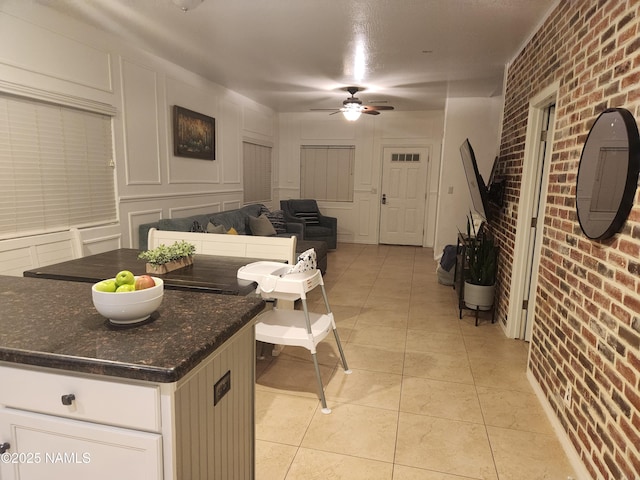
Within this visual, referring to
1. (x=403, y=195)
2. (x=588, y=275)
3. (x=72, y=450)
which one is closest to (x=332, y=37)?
(x=588, y=275)

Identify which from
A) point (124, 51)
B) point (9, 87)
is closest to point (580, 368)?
point (9, 87)

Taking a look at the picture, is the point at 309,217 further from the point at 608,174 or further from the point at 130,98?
the point at 608,174

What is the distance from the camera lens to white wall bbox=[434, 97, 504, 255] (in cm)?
594

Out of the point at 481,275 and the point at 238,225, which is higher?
the point at 238,225

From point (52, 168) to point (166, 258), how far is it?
1584 mm

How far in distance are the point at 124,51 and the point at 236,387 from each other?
352 cm

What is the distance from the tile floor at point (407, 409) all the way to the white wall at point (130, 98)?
2.14m

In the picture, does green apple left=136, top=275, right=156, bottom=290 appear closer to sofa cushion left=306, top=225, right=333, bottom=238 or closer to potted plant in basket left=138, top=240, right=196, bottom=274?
potted plant in basket left=138, top=240, right=196, bottom=274

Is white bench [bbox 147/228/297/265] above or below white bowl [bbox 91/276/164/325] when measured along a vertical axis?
below

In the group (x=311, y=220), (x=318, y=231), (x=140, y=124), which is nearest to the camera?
Answer: (x=140, y=124)

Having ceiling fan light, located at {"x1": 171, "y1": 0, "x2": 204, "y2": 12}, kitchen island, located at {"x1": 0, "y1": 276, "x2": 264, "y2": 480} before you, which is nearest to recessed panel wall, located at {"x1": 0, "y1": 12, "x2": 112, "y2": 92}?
→ ceiling fan light, located at {"x1": 171, "y1": 0, "x2": 204, "y2": 12}

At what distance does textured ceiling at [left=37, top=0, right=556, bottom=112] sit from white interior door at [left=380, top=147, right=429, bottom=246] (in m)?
2.28

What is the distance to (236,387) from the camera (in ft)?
4.44

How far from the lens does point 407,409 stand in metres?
2.38
